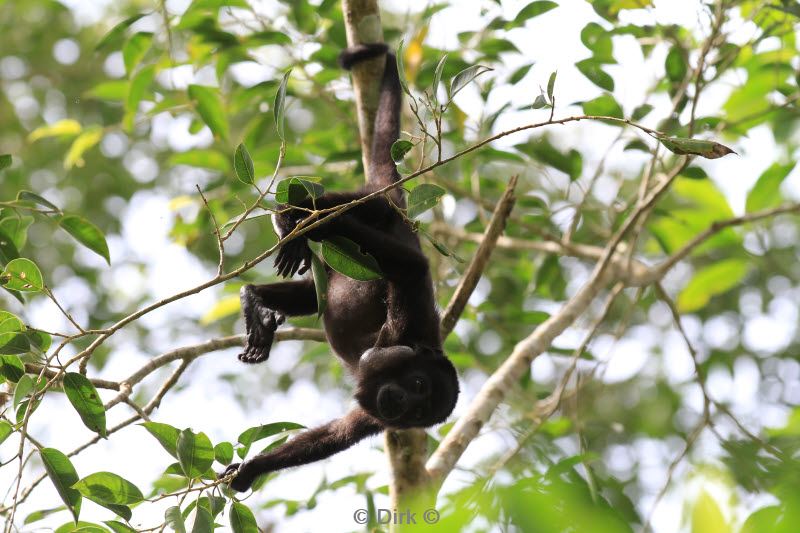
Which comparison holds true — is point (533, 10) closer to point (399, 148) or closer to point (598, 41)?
point (598, 41)

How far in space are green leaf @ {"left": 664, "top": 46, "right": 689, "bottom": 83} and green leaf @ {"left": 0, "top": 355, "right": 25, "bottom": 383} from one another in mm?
3704

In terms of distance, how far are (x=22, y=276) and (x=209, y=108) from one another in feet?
7.08

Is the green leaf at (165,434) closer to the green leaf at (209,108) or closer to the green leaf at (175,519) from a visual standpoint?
the green leaf at (175,519)

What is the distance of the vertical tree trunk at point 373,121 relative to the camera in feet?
11.8

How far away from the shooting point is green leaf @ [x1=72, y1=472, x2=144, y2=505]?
2580 millimetres

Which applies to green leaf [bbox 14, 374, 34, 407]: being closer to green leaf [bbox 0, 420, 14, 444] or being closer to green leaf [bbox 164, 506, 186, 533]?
green leaf [bbox 0, 420, 14, 444]

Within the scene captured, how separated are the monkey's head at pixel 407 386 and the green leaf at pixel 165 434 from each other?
1211 millimetres

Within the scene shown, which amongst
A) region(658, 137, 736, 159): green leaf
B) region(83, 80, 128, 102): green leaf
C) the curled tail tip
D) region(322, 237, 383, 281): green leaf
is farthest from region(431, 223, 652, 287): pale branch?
region(658, 137, 736, 159): green leaf

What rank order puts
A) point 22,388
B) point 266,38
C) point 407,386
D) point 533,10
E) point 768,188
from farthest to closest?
1. point 768,188
2. point 266,38
3. point 533,10
4. point 407,386
5. point 22,388

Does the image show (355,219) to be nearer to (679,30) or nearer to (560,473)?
(560,473)

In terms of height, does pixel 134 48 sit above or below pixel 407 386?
above

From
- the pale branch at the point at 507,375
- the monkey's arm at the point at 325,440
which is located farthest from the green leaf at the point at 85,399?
the pale branch at the point at 507,375

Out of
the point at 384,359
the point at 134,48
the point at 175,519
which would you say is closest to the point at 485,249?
the point at 384,359

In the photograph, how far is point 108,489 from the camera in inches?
104
